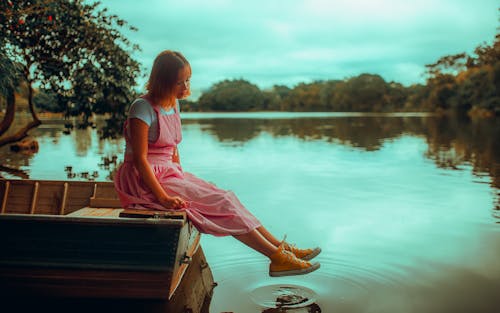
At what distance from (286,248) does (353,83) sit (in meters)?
110

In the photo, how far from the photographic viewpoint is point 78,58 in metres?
10.5

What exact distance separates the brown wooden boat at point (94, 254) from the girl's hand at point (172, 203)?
7 cm

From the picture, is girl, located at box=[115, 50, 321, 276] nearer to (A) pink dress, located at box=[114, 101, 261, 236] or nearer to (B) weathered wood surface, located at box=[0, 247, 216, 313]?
(A) pink dress, located at box=[114, 101, 261, 236]

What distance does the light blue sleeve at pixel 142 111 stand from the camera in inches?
145

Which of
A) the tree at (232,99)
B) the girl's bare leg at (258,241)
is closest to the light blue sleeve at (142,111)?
the girl's bare leg at (258,241)

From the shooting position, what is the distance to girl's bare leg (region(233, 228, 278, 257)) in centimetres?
375

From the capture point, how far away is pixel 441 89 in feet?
221

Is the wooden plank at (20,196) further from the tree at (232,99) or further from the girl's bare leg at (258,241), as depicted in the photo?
the tree at (232,99)

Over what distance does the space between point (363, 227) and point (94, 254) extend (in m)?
3.82

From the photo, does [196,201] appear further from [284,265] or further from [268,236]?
[284,265]

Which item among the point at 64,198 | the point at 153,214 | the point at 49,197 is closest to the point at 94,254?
the point at 153,214

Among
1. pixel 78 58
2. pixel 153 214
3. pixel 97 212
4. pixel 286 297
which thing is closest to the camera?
pixel 153 214

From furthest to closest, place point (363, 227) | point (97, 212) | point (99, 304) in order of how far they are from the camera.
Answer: point (363, 227) < point (97, 212) < point (99, 304)

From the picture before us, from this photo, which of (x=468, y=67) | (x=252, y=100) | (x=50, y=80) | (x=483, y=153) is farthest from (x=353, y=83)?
(x=50, y=80)
